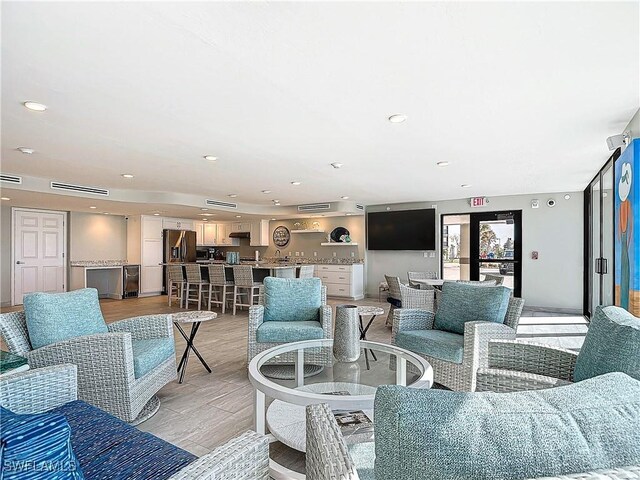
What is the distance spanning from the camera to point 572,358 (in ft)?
6.81

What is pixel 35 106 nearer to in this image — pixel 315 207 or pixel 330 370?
pixel 330 370

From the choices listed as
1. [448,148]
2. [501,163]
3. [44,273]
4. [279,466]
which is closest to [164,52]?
[279,466]

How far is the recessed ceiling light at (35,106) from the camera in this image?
2674 mm

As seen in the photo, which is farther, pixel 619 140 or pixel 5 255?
pixel 5 255

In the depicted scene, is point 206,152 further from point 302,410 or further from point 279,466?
point 279,466

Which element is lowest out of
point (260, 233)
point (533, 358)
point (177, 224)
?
point (533, 358)

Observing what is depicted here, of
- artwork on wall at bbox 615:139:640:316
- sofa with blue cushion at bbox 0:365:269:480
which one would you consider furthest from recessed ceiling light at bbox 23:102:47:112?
artwork on wall at bbox 615:139:640:316

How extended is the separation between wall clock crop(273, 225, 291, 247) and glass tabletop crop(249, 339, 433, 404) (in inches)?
324

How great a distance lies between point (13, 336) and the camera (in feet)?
7.55

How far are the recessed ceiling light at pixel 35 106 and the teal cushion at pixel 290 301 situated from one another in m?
2.31

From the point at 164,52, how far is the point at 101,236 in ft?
28.9

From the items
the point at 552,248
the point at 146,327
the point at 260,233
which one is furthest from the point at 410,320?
the point at 260,233

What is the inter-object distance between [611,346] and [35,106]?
3.87 metres

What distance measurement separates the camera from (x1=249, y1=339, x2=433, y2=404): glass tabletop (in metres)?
2.00
